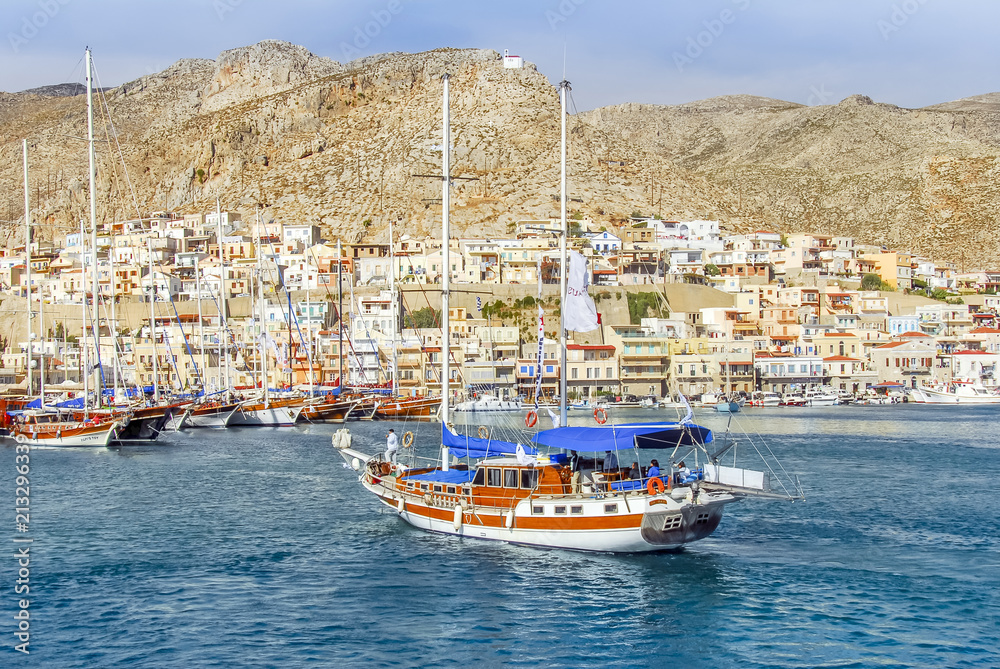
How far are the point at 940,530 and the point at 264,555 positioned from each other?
20960mm

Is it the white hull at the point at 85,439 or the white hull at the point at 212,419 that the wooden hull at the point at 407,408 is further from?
the white hull at the point at 85,439

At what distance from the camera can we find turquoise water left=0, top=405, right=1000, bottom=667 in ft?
74.4

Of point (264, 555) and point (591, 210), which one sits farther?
point (591, 210)

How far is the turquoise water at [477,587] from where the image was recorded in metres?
22.7

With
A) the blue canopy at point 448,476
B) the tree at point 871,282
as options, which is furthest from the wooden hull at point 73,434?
the tree at point 871,282

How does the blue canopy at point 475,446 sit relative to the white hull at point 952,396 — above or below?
above

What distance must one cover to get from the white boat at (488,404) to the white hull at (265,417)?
16039 mm

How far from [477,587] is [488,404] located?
6486 centimetres

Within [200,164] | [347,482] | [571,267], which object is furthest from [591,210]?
[571,267]

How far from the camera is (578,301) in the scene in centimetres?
3262

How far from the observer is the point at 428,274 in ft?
413

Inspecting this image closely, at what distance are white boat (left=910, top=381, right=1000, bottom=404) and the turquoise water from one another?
6711 cm

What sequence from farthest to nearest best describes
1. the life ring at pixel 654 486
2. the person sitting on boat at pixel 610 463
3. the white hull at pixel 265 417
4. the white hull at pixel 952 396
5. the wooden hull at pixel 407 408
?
the white hull at pixel 952 396 < the wooden hull at pixel 407 408 < the white hull at pixel 265 417 < the person sitting on boat at pixel 610 463 < the life ring at pixel 654 486

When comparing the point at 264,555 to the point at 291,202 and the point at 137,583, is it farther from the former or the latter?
the point at 291,202
